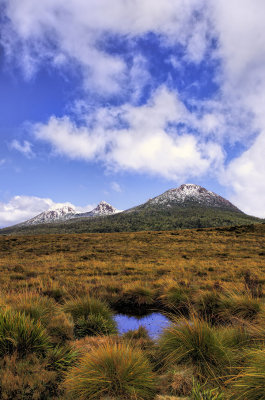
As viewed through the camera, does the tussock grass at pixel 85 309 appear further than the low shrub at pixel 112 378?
Yes

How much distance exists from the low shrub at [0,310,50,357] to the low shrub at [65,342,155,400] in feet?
3.60

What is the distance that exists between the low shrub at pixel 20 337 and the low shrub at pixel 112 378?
3.60 ft

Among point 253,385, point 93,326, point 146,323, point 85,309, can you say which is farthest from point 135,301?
point 253,385

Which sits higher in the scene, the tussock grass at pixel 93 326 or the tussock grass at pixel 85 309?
the tussock grass at pixel 85 309

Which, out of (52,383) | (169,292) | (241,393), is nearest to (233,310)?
(169,292)

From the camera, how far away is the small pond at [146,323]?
19.0 feet

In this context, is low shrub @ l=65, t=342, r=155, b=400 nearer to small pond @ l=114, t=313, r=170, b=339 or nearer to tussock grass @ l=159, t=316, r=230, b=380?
tussock grass @ l=159, t=316, r=230, b=380

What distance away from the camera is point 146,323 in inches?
253

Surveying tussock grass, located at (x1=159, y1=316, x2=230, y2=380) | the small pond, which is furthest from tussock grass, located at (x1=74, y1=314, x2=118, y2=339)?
tussock grass, located at (x1=159, y1=316, x2=230, y2=380)

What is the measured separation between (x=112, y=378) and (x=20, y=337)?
81.5 inches

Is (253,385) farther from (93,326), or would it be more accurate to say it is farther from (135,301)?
(135,301)

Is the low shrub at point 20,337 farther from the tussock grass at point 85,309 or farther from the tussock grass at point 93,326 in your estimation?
the tussock grass at point 85,309

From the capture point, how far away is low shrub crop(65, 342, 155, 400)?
3.00m

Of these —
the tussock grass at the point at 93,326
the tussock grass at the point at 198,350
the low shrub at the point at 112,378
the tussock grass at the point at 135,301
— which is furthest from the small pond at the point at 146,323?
the low shrub at the point at 112,378
